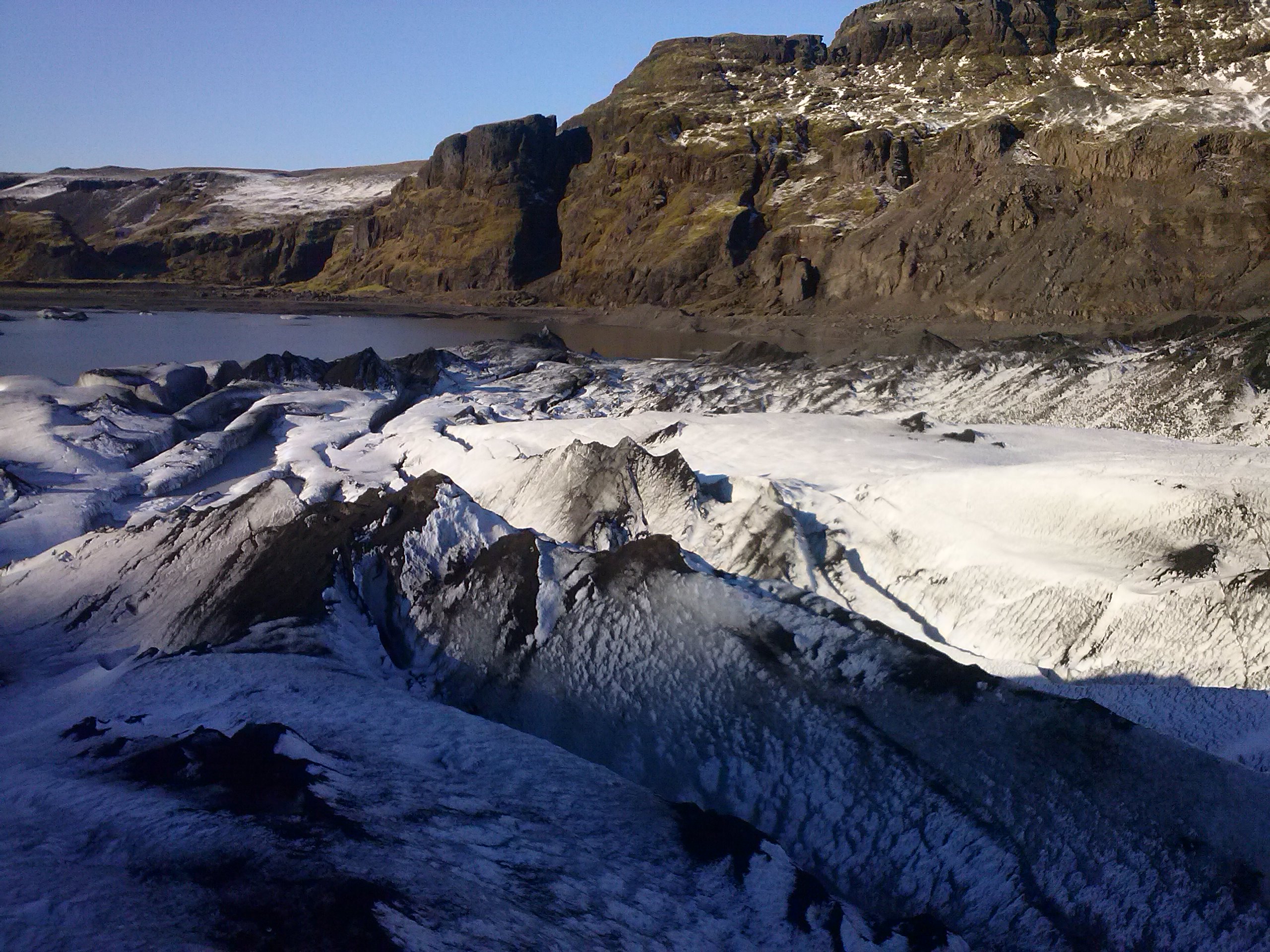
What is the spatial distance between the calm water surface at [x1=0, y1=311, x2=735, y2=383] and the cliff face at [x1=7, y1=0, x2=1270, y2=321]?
9975mm

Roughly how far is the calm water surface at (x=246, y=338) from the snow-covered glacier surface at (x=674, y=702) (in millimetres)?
26556

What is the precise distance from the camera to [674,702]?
619 centimetres

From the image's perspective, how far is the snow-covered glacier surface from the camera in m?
4.09

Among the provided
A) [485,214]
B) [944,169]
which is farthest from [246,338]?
[944,169]

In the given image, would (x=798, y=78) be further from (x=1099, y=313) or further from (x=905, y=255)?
(x=1099, y=313)

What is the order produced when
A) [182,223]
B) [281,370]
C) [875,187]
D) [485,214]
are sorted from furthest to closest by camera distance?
[182,223]
[485,214]
[875,187]
[281,370]

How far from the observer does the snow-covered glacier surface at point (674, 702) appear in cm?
409

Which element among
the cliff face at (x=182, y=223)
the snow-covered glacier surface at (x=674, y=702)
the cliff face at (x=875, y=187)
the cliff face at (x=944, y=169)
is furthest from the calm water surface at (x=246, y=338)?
the cliff face at (x=182, y=223)

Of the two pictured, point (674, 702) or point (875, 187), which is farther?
point (875, 187)

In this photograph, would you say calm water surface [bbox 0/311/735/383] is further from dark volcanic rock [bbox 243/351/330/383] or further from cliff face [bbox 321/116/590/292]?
cliff face [bbox 321/116/590/292]

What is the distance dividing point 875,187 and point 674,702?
5799 cm

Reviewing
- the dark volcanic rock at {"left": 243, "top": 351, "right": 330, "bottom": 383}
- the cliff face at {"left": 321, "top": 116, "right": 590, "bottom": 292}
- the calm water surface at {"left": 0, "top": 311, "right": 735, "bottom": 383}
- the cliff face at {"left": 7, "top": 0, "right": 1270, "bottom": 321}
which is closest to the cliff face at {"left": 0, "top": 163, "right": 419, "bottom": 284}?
the cliff face at {"left": 7, "top": 0, "right": 1270, "bottom": 321}

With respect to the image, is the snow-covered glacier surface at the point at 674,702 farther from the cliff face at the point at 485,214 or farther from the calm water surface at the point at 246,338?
the cliff face at the point at 485,214

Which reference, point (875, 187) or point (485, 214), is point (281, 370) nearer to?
point (875, 187)
